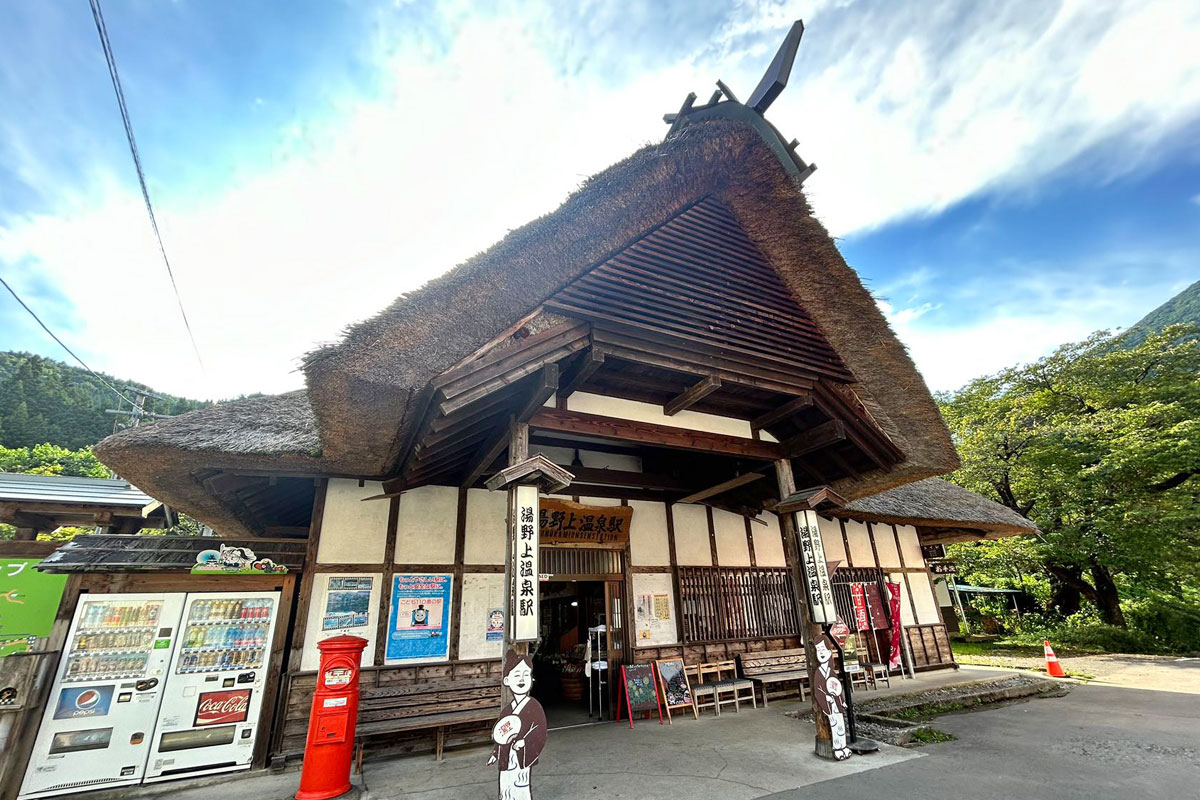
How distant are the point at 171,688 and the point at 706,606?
5.95m

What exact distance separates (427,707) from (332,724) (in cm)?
119

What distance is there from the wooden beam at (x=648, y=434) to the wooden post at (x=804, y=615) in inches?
10.8

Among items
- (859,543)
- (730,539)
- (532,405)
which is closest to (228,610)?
(532,405)

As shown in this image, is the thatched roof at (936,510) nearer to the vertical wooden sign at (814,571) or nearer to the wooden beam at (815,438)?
the wooden beam at (815,438)

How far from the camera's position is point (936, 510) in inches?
351

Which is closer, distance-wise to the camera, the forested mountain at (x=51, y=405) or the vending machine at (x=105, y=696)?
the vending machine at (x=105, y=696)

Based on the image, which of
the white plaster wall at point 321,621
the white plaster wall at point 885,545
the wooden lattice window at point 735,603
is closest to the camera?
the white plaster wall at point 321,621

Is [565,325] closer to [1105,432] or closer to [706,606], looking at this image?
[706,606]

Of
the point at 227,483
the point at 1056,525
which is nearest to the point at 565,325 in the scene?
the point at 227,483

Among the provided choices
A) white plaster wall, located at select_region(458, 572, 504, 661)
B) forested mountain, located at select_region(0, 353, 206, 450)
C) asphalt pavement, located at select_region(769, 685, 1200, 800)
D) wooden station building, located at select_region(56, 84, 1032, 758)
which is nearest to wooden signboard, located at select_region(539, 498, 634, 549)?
wooden station building, located at select_region(56, 84, 1032, 758)

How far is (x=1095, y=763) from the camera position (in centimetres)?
415

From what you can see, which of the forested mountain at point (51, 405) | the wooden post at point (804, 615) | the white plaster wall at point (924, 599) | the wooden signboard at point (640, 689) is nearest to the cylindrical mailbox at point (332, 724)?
the wooden signboard at point (640, 689)

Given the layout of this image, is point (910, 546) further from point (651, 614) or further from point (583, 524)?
point (583, 524)

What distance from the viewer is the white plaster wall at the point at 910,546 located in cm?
956
